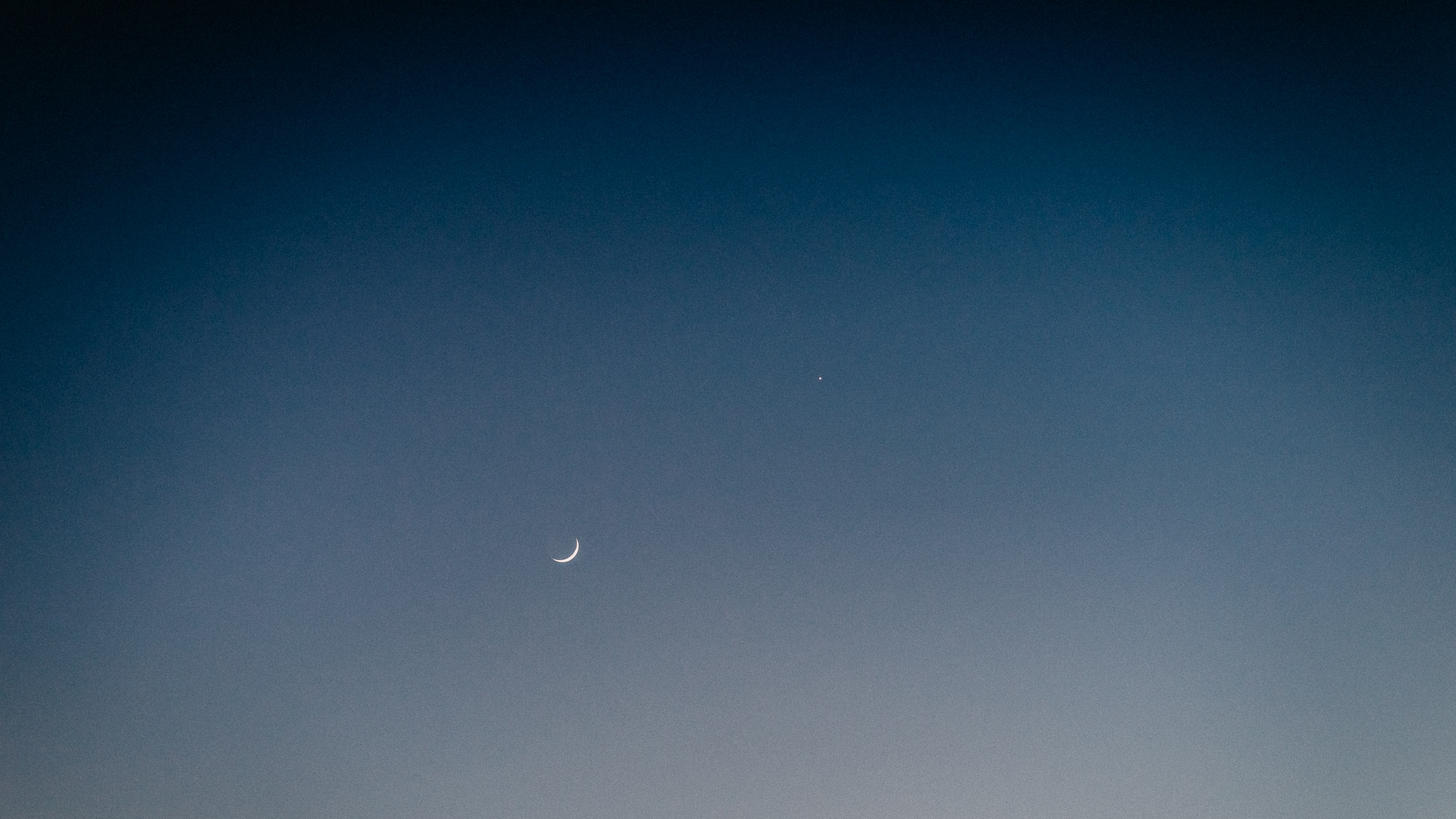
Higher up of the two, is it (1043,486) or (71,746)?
(1043,486)

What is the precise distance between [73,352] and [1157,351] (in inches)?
148

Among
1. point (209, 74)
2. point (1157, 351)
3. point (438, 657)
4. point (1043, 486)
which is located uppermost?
point (209, 74)

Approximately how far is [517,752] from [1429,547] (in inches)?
128

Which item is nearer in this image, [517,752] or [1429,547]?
[1429,547]

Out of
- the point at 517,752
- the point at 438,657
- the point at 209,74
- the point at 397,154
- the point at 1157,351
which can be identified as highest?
the point at 209,74

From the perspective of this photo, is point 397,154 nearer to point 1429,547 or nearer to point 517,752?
point 517,752

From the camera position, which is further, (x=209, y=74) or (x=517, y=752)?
(x=517, y=752)

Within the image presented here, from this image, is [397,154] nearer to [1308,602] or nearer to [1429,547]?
[1308,602]

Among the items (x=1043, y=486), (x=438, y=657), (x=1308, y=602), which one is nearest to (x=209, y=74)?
(x=438, y=657)

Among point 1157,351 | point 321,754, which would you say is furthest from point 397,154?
point 1157,351

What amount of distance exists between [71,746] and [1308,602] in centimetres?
438

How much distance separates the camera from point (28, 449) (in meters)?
2.19

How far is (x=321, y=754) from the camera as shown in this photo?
2.28 metres

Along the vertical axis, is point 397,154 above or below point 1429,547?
above
